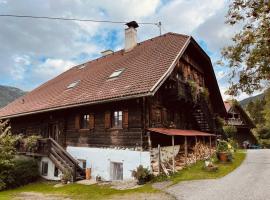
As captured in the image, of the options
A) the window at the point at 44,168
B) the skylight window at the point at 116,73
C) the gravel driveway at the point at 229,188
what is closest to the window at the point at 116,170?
the gravel driveway at the point at 229,188

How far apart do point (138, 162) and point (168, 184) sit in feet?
8.09

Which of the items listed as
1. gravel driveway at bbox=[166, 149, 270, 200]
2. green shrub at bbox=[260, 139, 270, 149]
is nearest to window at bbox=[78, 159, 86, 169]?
gravel driveway at bbox=[166, 149, 270, 200]

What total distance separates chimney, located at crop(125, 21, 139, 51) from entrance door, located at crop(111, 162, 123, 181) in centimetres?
1171

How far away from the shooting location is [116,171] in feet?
52.2

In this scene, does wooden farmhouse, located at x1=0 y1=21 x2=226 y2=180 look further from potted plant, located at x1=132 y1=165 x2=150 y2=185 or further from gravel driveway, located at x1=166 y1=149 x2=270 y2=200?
gravel driveway, located at x1=166 y1=149 x2=270 y2=200

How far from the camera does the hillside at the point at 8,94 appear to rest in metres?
156

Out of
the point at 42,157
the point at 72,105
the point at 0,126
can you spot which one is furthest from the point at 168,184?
the point at 0,126

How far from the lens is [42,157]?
20.4 meters

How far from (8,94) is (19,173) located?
167m

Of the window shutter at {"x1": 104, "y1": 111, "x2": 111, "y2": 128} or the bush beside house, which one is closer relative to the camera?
the window shutter at {"x1": 104, "y1": 111, "x2": 111, "y2": 128}

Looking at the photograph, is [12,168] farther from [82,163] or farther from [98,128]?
[98,128]

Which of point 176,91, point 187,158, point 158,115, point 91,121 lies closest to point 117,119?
point 91,121

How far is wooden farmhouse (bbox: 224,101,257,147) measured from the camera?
141 ft

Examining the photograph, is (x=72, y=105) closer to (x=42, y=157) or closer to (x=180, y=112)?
(x=42, y=157)
